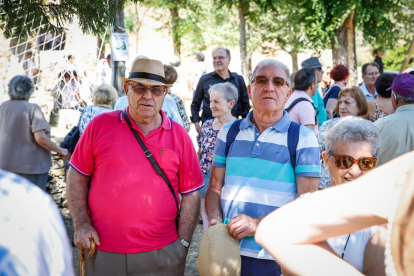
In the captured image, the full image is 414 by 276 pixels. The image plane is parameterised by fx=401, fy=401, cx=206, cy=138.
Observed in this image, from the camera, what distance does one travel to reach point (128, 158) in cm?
271

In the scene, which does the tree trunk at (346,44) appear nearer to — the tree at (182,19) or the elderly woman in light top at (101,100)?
the tree at (182,19)

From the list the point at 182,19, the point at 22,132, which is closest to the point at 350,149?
the point at 22,132

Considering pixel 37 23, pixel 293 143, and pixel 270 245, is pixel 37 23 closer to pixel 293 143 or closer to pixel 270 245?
pixel 293 143

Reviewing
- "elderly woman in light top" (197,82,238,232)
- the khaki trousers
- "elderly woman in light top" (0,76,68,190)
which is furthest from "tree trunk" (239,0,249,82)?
the khaki trousers

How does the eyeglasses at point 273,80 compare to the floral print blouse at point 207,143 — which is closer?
the eyeglasses at point 273,80

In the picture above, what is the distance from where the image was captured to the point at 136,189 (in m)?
2.67

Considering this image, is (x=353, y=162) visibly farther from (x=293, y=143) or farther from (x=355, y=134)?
(x=293, y=143)

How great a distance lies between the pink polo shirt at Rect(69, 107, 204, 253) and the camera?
2.67m

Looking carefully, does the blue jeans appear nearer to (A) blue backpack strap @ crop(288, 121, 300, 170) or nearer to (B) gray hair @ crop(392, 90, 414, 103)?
(A) blue backpack strap @ crop(288, 121, 300, 170)

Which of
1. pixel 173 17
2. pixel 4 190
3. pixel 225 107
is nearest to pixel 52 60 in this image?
pixel 225 107

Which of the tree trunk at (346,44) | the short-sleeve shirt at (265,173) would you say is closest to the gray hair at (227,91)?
the short-sleeve shirt at (265,173)

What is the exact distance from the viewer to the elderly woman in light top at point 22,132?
459cm

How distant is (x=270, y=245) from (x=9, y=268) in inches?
23.9

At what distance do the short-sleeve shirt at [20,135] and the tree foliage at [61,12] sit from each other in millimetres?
1660
